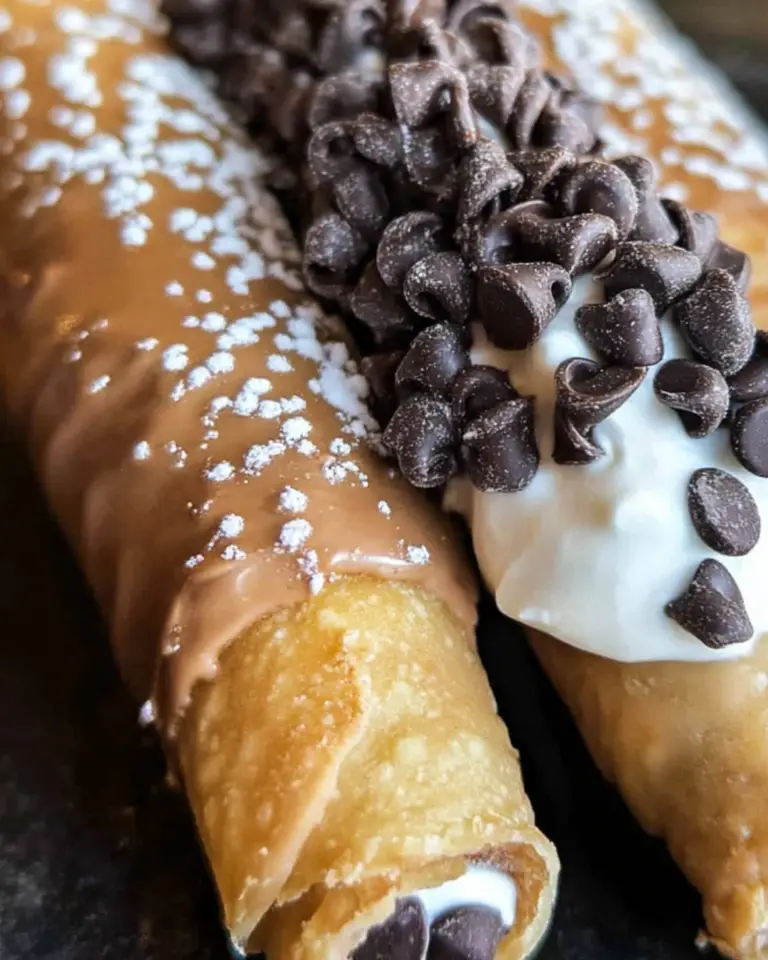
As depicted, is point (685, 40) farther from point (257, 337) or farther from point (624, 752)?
point (624, 752)

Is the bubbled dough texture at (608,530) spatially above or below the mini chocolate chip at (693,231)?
below

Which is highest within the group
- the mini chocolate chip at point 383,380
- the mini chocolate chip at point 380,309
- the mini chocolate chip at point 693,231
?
the mini chocolate chip at point 693,231

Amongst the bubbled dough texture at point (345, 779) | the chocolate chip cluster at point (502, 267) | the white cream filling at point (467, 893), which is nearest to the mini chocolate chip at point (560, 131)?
the chocolate chip cluster at point (502, 267)

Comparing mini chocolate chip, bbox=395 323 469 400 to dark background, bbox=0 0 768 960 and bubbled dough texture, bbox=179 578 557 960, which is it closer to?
bubbled dough texture, bbox=179 578 557 960

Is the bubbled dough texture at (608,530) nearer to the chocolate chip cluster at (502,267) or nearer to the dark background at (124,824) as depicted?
the chocolate chip cluster at (502,267)

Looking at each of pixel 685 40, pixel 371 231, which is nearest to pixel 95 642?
pixel 371 231

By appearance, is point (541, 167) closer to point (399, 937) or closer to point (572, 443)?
point (572, 443)
